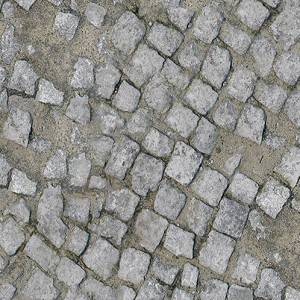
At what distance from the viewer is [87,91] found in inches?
132

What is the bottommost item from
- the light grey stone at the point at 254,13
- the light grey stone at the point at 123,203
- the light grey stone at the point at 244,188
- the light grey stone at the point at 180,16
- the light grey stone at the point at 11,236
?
the light grey stone at the point at 11,236

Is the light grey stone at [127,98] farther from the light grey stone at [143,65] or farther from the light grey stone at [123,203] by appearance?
the light grey stone at [123,203]

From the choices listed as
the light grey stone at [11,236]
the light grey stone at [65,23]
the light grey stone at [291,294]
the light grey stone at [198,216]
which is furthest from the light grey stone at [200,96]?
the light grey stone at [11,236]

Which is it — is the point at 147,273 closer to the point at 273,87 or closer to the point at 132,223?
the point at 132,223

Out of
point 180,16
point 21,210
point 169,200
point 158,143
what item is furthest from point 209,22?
point 21,210

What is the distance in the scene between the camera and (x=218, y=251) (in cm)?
330

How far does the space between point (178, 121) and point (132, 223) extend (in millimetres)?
698

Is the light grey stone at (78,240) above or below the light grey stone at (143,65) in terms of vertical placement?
below

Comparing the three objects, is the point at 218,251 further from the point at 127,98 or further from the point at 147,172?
the point at 127,98

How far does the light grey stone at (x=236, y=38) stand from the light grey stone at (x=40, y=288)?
1845 millimetres

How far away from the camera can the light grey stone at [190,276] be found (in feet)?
10.8

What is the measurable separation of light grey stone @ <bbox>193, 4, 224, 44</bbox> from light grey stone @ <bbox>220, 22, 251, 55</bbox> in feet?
0.17

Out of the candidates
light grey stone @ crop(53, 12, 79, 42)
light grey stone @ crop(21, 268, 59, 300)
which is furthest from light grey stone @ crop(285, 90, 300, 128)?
light grey stone @ crop(21, 268, 59, 300)

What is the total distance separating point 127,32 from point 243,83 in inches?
31.0
